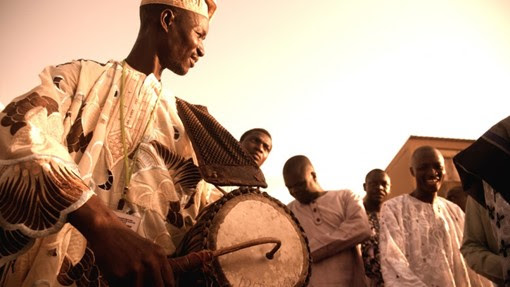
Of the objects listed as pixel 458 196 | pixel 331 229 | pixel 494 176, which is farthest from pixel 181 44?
pixel 458 196

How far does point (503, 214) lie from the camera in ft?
7.18

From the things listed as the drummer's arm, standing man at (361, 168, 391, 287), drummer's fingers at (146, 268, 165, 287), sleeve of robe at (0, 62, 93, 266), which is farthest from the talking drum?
standing man at (361, 168, 391, 287)

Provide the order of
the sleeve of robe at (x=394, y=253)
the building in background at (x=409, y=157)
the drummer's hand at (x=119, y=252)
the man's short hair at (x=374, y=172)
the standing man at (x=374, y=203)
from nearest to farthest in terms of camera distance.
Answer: the drummer's hand at (x=119, y=252) < the sleeve of robe at (x=394, y=253) < the standing man at (x=374, y=203) < the man's short hair at (x=374, y=172) < the building in background at (x=409, y=157)

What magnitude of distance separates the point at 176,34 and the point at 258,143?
10.2ft

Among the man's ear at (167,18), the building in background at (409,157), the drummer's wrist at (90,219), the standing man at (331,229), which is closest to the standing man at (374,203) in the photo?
the standing man at (331,229)

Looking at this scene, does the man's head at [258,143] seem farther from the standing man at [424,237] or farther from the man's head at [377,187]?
the man's head at [377,187]

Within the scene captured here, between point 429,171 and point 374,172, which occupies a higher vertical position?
point 429,171

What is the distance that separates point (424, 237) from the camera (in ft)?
13.0

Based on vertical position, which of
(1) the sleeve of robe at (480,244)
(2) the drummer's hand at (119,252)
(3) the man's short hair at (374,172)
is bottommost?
(3) the man's short hair at (374,172)

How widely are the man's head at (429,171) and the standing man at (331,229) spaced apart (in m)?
0.66

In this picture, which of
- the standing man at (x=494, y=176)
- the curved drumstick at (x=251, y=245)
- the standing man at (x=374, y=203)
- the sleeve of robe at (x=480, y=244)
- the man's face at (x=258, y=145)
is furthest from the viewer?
the man's face at (x=258, y=145)

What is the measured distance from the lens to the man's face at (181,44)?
2.12m

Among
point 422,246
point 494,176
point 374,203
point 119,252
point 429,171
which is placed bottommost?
point 374,203

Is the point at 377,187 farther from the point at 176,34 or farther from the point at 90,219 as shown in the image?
the point at 90,219
